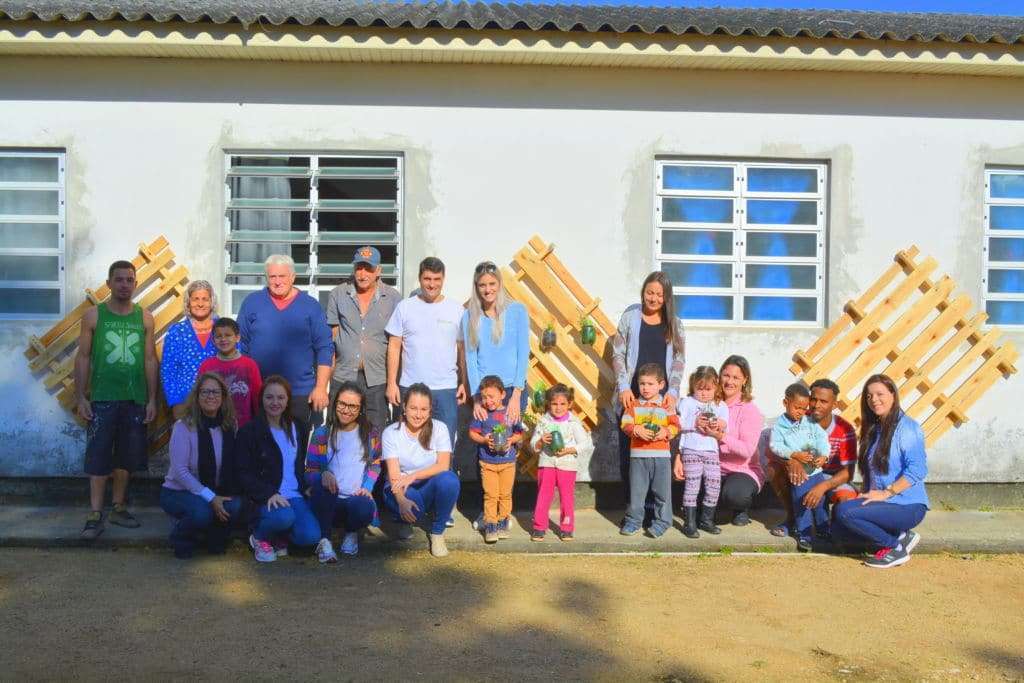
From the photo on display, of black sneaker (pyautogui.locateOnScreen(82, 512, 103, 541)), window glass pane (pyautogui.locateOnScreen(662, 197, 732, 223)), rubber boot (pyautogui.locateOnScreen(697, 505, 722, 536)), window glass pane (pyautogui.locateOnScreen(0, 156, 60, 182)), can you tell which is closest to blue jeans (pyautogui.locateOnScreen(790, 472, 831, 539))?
rubber boot (pyautogui.locateOnScreen(697, 505, 722, 536))

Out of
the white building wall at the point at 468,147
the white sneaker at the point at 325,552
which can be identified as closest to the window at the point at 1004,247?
the white building wall at the point at 468,147

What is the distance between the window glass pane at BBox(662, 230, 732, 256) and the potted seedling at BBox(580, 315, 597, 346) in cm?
88

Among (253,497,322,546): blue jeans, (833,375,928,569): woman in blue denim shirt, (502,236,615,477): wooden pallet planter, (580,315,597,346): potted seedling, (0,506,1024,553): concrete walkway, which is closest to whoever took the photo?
(253,497,322,546): blue jeans

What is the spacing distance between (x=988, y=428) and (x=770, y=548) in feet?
7.33

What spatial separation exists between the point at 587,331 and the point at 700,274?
1.07 metres

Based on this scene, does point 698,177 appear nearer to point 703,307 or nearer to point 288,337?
point 703,307

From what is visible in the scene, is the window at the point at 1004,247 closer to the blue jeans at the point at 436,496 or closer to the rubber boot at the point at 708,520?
the rubber boot at the point at 708,520

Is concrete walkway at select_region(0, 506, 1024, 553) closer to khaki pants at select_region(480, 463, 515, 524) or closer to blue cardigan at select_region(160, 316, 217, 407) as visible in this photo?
khaki pants at select_region(480, 463, 515, 524)

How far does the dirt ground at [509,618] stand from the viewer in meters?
4.42

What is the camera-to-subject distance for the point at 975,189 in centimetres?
753

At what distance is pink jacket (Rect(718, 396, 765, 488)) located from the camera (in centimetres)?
668

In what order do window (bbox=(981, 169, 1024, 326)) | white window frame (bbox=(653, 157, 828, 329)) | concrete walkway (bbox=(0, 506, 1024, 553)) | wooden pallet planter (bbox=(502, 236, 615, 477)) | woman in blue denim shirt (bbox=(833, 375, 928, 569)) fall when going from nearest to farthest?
woman in blue denim shirt (bbox=(833, 375, 928, 569)) < concrete walkway (bbox=(0, 506, 1024, 553)) < wooden pallet planter (bbox=(502, 236, 615, 477)) < white window frame (bbox=(653, 157, 828, 329)) < window (bbox=(981, 169, 1024, 326))

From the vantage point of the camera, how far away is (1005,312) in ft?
25.1

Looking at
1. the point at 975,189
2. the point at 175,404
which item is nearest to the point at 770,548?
the point at 975,189
